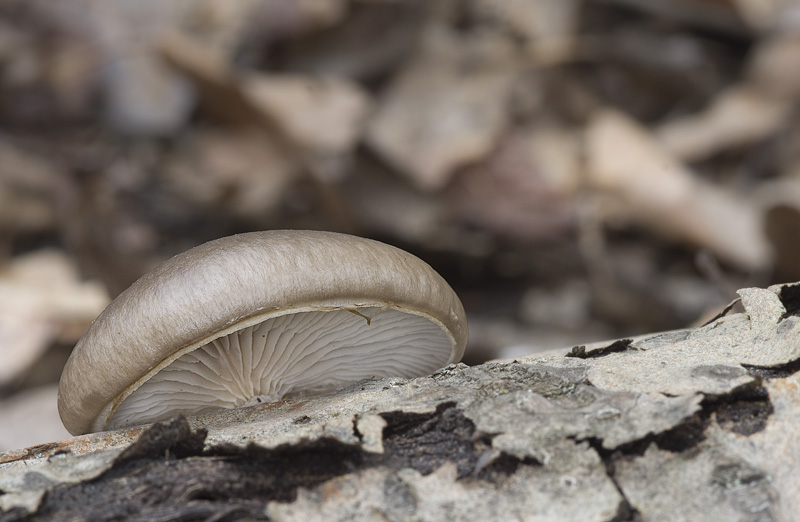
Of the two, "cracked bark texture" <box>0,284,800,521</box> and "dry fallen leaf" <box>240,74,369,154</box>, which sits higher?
Answer: "dry fallen leaf" <box>240,74,369,154</box>

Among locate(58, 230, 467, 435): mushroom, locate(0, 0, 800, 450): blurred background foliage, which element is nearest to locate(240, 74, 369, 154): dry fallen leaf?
locate(0, 0, 800, 450): blurred background foliage

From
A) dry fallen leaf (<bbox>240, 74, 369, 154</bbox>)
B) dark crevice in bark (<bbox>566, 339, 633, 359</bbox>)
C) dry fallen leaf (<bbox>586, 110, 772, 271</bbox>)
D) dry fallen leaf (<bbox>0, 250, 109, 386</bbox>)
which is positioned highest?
dry fallen leaf (<bbox>240, 74, 369, 154</bbox>)

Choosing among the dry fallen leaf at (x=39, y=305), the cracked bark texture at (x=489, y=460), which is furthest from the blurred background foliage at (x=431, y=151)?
the cracked bark texture at (x=489, y=460)

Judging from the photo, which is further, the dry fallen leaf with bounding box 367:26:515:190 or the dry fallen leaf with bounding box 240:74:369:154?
the dry fallen leaf with bounding box 240:74:369:154

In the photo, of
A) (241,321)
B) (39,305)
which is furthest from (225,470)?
(39,305)

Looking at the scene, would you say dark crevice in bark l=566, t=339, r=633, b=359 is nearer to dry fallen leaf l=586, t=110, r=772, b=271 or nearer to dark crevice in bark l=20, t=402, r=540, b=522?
dark crevice in bark l=20, t=402, r=540, b=522

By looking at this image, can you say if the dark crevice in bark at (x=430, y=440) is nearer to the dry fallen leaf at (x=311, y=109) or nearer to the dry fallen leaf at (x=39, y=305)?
the dry fallen leaf at (x=39, y=305)

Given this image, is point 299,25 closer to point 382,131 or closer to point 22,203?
point 382,131

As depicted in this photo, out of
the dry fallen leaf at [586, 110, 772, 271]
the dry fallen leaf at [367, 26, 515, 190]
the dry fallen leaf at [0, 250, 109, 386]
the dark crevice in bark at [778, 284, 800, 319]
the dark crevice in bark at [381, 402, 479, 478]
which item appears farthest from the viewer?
the dry fallen leaf at [367, 26, 515, 190]

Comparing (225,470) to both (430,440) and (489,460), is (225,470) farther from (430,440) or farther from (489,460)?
(489,460)
